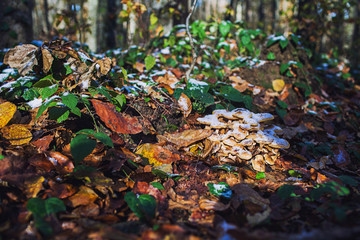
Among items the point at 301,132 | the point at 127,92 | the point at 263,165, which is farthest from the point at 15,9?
the point at 301,132

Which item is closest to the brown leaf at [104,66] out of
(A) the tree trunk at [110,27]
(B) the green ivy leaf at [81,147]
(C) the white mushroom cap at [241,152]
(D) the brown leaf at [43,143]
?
(D) the brown leaf at [43,143]

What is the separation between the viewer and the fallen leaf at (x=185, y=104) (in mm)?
2748

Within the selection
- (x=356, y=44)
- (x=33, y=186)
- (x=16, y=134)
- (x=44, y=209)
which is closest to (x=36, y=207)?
(x=44, y=209)

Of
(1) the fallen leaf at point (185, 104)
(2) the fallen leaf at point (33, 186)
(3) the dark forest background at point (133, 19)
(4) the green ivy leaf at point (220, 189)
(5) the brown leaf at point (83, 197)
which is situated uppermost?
(3) the dark forest background at point (133, 19)

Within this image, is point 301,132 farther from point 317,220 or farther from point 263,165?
point 317,220

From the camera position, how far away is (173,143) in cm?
244

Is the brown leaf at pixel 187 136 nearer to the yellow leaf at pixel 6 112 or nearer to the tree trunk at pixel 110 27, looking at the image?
the yellow leaf at pixel 6 112

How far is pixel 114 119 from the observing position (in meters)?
2.24

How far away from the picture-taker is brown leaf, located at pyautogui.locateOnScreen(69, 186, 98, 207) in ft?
4.97

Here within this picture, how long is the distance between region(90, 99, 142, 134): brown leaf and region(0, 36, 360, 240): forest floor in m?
0.01

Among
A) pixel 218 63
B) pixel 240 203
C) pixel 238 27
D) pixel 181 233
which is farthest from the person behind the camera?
pixel 238 27

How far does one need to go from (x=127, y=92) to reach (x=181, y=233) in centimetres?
191

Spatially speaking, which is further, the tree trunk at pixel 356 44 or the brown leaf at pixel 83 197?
the tree trunk at pixel 356 44

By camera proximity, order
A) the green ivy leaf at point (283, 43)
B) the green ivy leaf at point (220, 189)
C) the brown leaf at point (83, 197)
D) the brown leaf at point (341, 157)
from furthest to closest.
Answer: the green ivy leaf at point (283, 43)
the brown leaf at point (341, 157)
the green ivy leaf at point (220, 189)
the brown leaf at point (83, 197)
